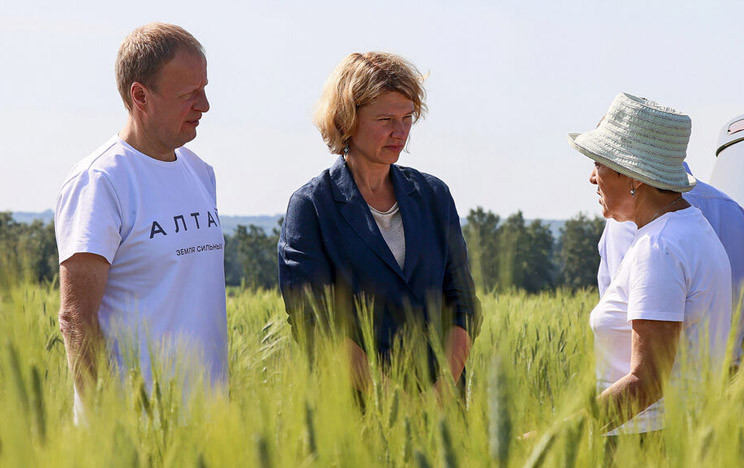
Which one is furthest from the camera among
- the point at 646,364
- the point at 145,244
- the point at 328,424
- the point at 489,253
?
the point at 145,244

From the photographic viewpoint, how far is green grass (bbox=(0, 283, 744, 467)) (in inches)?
51.2

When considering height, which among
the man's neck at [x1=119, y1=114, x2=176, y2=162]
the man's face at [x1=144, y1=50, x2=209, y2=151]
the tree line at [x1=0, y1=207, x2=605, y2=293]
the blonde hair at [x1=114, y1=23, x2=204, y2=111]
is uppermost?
the blonde hair at [x1=114, y1=23, x2=204, y2=111]

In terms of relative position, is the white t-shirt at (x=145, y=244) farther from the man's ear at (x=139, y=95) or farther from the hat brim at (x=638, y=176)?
the hat brim at (x=638, y=176)

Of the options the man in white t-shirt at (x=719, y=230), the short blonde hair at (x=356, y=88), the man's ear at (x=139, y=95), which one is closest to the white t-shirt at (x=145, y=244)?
the man's ear at (x=139, y=95)

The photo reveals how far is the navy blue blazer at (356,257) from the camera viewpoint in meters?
2.69

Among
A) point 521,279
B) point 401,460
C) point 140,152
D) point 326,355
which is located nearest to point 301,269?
point 140,152

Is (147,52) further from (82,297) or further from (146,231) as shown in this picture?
(82,297)

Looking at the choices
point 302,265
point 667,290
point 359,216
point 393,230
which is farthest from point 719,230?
point 302,265

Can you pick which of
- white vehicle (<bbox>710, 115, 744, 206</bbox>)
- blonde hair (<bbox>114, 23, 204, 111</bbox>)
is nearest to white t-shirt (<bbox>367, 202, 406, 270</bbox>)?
blonde hair (<bbox>114, 23, 204, 111</bbox>)

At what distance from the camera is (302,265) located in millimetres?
2666

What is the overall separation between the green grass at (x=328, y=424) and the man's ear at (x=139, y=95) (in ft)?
2.64

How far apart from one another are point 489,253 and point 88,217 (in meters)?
1.38

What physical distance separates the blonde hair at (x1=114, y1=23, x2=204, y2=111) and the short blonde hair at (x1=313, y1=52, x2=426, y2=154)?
1.81ft

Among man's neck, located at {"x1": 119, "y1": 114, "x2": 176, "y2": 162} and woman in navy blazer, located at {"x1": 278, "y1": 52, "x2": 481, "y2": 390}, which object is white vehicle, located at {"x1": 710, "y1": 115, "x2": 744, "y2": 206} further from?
man's neck, located at {"x1": 119, "y1": 114, "x2": 176, "y2": 162}
